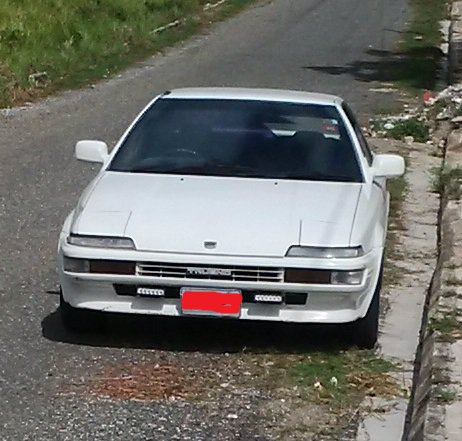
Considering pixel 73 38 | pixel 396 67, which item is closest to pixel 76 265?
pixel 73 38

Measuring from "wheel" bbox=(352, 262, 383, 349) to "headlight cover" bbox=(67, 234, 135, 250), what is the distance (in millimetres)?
1357

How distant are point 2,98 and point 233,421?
12452 mm

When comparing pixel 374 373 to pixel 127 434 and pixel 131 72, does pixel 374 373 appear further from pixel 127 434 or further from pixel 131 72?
pixel 131 72

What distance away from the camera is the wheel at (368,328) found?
7.65 metres

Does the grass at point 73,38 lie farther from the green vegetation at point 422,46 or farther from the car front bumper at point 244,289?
the car front bumper at point 244,289

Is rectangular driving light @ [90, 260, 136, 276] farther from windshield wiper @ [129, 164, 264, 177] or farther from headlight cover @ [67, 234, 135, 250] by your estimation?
windshield wiper @ [129, 164, 264, 177]

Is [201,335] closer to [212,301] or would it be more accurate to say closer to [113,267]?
[212,301]

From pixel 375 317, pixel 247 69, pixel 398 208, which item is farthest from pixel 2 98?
pixel 375 317

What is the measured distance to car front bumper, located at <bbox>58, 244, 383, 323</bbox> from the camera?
285 inches

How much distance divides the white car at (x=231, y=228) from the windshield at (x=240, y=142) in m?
0.01

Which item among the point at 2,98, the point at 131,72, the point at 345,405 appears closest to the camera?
the point at 345,405

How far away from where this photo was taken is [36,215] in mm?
11711

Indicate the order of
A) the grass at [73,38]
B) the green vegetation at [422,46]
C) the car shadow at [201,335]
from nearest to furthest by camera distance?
the car shadow at [201,335] < the grass at [73,38] < the green vegetation at [422,46]

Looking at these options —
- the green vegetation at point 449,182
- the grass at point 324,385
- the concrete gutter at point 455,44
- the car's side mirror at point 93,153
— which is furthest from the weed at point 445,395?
the concrete gutter at point 455,44
